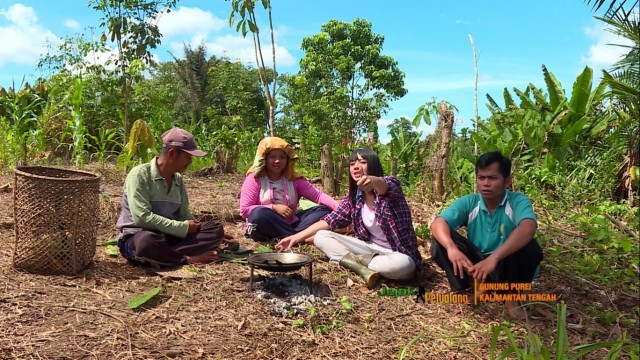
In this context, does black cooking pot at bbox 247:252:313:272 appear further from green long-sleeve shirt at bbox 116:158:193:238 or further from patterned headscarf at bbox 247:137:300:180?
patterned headscarf at bbox 247:137:300:180

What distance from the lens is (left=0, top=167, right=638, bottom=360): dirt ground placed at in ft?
8.62

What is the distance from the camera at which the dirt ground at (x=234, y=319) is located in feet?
8.62

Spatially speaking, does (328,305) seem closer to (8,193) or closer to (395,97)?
(8,193)

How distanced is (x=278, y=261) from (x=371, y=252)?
2.78 ft

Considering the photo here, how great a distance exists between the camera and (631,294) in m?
3.70

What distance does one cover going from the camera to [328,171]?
19.9ft

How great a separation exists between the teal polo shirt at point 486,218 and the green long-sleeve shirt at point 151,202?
1.90 metres

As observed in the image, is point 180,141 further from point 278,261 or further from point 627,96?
point 627,96

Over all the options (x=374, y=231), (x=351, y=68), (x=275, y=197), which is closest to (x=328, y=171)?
(x=275, y=197)

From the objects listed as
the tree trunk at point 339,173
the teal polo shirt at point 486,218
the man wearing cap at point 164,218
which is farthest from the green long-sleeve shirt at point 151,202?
the tree trunk at point 339,173

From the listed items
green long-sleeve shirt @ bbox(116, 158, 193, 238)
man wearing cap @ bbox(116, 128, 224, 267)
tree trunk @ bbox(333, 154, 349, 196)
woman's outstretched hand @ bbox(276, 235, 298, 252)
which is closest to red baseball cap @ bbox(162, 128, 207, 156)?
man wearing cap @ bbox(116, 128, 224, 267)

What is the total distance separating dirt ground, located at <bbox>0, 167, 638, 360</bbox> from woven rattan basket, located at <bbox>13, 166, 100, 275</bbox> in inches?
4.2

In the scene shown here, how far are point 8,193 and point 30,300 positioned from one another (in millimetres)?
3235

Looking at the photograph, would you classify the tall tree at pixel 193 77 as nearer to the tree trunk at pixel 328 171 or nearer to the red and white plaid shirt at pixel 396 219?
the tree trunk at pixel 328 171
